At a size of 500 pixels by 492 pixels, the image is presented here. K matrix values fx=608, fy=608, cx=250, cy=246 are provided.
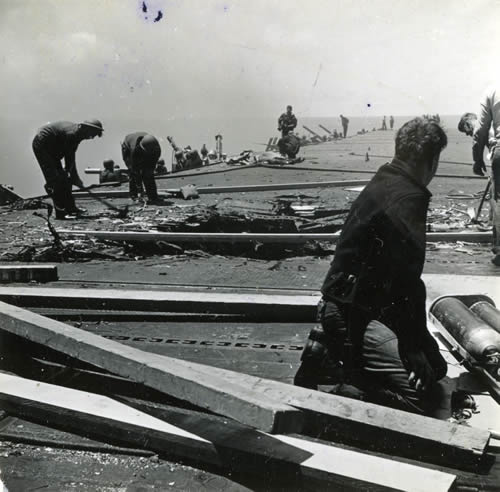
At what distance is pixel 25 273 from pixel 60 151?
4.14 m

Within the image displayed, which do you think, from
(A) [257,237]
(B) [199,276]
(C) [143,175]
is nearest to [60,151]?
(C) [143,175]

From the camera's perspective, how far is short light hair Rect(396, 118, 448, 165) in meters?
2.99

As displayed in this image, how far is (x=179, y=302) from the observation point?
4.61 metres

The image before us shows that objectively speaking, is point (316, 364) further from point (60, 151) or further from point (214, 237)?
point (60, 151)

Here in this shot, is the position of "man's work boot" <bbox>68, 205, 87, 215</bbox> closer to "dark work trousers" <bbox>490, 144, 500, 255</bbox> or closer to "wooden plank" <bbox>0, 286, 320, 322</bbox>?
"wooden plank" <bbox>0, 286, 320, 322</bbox>

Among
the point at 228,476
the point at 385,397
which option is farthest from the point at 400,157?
the point at 228,476

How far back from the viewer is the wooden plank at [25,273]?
5.75 meters

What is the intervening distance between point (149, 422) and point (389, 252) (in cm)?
→ 141

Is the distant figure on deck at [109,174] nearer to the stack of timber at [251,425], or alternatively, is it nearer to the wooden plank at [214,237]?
the wooden plank at [214,237]

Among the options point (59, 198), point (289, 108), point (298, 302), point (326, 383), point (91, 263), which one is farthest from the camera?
point (289, 108)

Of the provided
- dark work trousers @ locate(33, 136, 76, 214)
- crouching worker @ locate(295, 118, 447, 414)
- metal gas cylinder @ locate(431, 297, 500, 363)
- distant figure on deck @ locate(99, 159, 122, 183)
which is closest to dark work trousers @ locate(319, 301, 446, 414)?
crouching worker @ locate(295, 118, 447, 414)

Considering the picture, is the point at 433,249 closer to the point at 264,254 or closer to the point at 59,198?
the point at 264,254

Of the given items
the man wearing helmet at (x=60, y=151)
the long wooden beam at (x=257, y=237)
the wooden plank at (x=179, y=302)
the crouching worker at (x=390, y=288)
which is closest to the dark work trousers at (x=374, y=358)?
the crouching worker at (x=390, y=288)

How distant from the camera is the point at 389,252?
118 inches
